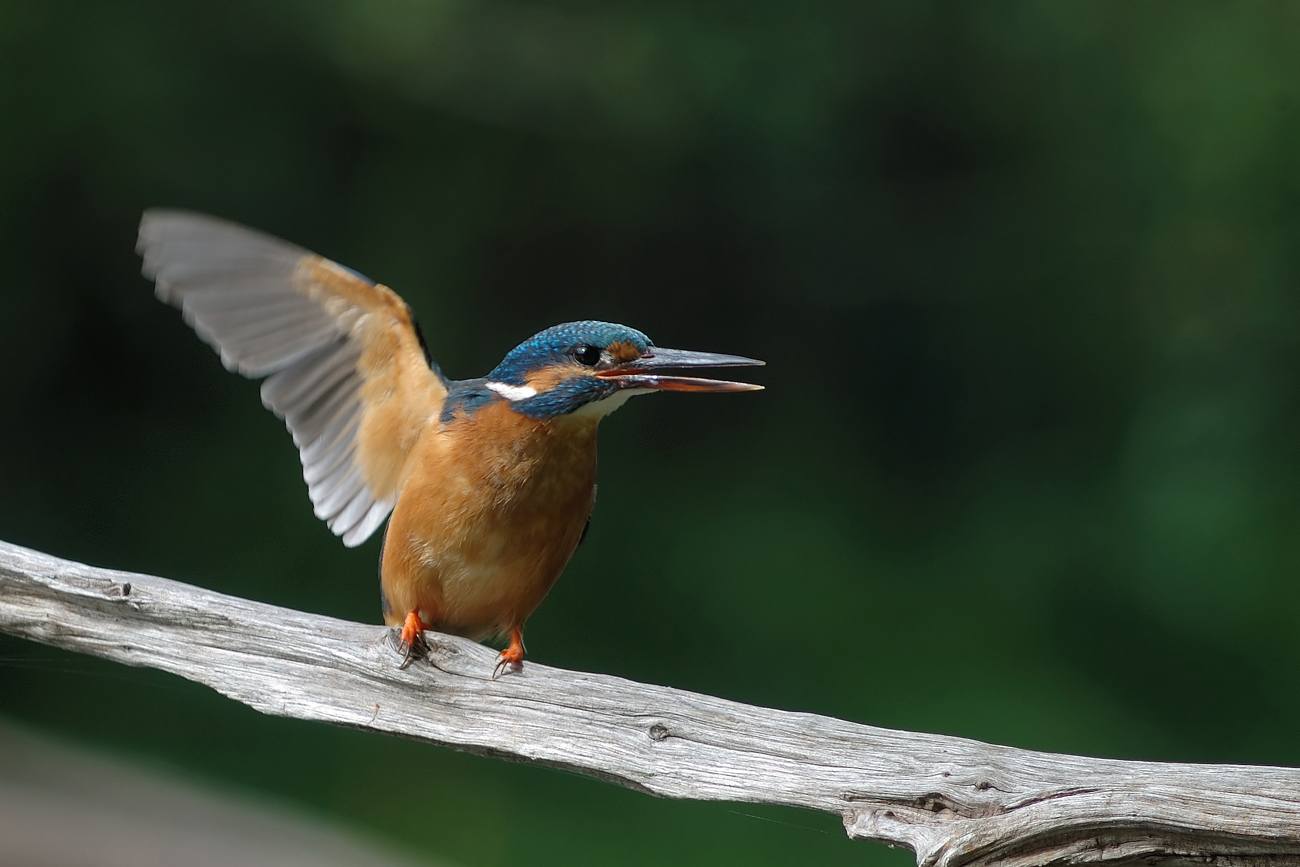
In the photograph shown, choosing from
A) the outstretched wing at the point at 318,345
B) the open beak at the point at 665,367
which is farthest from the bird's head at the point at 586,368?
the outstretched wing at the point at 318,345

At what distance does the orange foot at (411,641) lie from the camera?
1428 mm

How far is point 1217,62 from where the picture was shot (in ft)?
10.9

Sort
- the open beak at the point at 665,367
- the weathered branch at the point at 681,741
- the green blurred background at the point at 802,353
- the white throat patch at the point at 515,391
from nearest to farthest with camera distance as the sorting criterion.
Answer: the weathered branch at the point at 681,741, the open beak at the point at 665,367, the white throat patch at the point at 515,391, the green blurred background at the point at 802,353

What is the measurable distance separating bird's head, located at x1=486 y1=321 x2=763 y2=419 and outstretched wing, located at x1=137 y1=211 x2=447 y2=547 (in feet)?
0.45

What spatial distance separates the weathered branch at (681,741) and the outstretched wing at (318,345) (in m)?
0.21

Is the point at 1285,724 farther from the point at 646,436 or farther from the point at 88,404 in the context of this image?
the point at 88,404

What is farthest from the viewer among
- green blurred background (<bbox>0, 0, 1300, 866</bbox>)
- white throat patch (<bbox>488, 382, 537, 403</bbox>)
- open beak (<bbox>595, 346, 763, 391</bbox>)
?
green blurred background (<bbox>0, 0, 1300, 866</bbox>)

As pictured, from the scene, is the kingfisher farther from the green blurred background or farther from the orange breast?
the green blurred background

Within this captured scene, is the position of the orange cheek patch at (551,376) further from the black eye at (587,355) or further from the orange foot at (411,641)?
the orange foot at (411,641)

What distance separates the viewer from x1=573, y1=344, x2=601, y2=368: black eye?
1454 mm

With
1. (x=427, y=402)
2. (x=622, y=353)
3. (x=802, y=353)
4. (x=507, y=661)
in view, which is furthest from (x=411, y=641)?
(x=802, y=353)

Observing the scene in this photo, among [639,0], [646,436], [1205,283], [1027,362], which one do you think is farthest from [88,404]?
[1205,283]

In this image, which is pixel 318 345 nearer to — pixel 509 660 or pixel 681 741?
pixel 509 660

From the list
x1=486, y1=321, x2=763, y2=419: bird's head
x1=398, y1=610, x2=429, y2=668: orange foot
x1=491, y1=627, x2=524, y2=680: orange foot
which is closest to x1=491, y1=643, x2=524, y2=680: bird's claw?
x1=491, y1=627, x2=524, y2=680: orange foot
